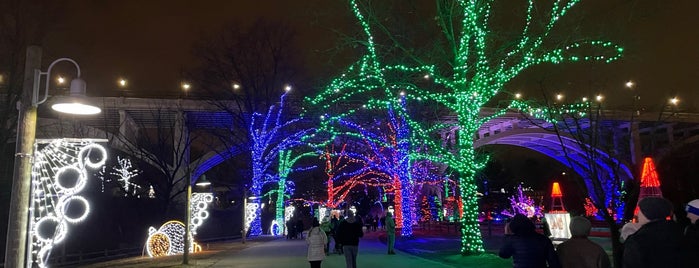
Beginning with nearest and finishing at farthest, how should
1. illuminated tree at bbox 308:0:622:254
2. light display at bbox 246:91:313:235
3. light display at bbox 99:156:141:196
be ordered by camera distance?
illuminated tree at bbox 308:0:622:254, light display at bbox 99:156:141:196, light display at bbox 246:91:313:235

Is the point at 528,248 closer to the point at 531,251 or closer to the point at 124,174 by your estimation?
the point at 531,251

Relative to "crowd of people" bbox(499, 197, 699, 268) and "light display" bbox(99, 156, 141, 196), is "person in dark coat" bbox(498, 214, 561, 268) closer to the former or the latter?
"crowd of people" bbox(499, 197, 699, 268)

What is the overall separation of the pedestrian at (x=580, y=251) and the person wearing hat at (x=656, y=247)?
0.91 m

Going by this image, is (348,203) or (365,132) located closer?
(365,132)

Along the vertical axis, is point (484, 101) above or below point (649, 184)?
above

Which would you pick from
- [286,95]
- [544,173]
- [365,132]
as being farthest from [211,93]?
[544,173]

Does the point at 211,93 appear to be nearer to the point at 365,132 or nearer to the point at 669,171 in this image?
the point at 365,132

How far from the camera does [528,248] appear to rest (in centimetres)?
562

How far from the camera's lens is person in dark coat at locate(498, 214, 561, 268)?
558 cm

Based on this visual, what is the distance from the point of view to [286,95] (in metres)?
37.7

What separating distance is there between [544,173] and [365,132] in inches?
2660

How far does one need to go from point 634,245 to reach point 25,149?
695 centimetres

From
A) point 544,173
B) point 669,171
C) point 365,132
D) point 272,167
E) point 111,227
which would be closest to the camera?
point 111,227

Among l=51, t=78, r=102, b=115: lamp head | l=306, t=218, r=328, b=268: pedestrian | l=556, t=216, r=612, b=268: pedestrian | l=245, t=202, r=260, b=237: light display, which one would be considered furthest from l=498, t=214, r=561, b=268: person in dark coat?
l=245, t=202, r=260, b=237: light display
